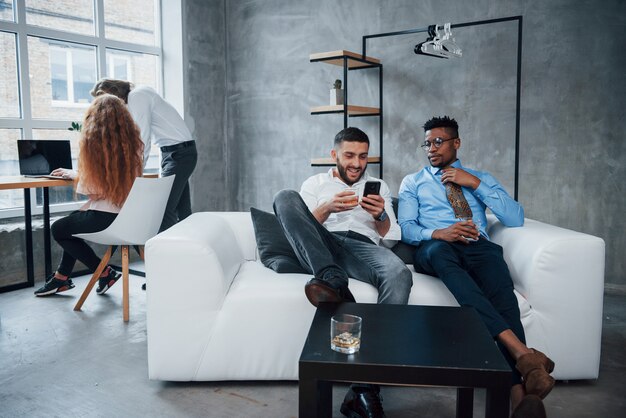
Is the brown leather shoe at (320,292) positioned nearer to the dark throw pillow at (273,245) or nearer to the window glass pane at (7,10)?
the dark throw pillow at (273,245)

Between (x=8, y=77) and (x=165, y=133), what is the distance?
1150 millimetres

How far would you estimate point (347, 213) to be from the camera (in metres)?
2.76

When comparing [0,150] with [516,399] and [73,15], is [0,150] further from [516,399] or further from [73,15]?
[516,399]

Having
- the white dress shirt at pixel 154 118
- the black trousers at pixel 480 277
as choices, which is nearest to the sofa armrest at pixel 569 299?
the black trousers at pixel 480 277

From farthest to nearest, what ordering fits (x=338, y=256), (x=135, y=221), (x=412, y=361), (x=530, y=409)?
(x=135, y=221) < (x=338, y=256) < (x=530, y=409) < (x=412, y=361)

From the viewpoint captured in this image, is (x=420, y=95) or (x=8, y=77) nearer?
(x=8, y=77)

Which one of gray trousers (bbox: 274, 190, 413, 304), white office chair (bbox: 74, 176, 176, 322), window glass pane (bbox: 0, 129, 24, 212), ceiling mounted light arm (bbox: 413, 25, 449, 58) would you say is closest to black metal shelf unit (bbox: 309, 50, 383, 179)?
ceiling mounted light arm (bbox: 413, 25, 449, 58)

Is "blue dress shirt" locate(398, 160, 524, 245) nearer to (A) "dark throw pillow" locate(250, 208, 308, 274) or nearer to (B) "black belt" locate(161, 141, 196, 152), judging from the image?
(A) "dark throw pillow" locate(250, 208, 308, 274)

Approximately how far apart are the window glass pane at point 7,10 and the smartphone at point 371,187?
296cm

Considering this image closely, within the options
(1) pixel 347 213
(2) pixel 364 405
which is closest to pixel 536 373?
(2) pixel 364 405

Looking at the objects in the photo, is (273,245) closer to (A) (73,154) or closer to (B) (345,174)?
(B) (345,174)

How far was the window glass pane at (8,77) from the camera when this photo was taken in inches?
153

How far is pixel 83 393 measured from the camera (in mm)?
2178

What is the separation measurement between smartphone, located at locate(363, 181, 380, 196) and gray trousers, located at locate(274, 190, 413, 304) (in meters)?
0.23
